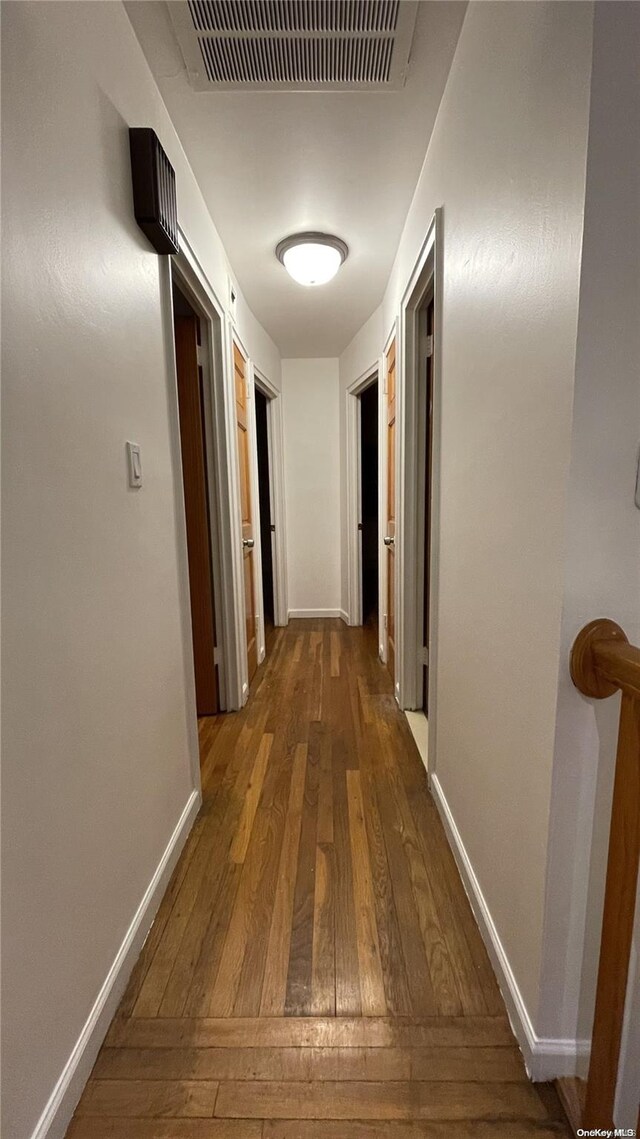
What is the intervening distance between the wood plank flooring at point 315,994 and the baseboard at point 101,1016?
0.11 ft

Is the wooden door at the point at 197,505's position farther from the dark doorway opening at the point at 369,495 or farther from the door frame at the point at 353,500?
the dark doorway opening at the point at 369,495

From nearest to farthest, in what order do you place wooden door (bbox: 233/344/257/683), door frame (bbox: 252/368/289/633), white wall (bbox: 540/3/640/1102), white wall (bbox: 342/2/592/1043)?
white wall (bbox: 540/3/640/1102) → white wall (bbox: 342/2/592/1043) → wooden door (bbox: 233/344/257/683) → door frame (bbox: 252/368/289/633)

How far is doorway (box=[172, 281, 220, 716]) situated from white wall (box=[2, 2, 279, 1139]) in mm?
797

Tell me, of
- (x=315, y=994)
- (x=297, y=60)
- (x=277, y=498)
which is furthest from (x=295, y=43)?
(x=277, y=498)

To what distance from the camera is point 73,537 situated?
3.11 ft

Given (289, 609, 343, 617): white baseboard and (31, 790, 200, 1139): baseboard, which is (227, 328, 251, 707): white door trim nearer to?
(31, 790, 200, 1139): baseboard

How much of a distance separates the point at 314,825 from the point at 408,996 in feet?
2.05

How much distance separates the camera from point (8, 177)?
2.50ft

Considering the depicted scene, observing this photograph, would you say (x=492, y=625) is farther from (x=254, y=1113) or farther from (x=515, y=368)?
(x=254, y=1113)

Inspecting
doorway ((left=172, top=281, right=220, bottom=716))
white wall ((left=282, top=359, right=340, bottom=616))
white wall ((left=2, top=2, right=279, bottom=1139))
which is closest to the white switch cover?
white wall ((left=2, top=2, right=279, bottom=1139))

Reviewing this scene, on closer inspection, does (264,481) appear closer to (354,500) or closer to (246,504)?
(354,500)

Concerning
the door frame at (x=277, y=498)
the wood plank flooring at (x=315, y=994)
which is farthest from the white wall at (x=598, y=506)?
the door frame at (x=277, y=498)

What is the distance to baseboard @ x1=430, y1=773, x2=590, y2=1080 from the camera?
36.3 inches

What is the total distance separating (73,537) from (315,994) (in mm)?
1187
